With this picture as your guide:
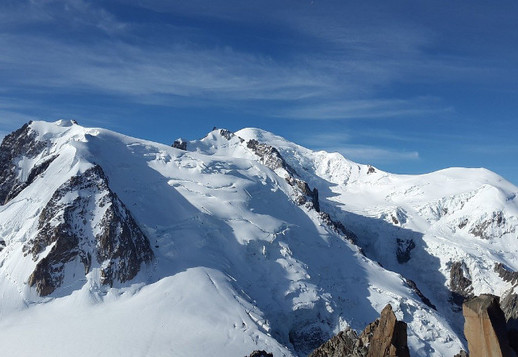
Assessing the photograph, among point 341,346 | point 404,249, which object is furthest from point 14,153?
point 341,346

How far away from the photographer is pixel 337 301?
10081cm

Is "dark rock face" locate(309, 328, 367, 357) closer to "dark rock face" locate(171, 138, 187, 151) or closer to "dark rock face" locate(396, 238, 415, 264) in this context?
"dark rock face" locate(396, 238, 415, 264)

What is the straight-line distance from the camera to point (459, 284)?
13212cm

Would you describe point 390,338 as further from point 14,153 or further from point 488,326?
point 14,153

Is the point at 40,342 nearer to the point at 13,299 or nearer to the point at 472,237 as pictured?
the point at 13,299

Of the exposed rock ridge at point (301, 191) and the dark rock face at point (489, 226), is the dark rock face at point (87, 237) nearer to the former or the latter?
the exposed rock ridge at point (301, 191)

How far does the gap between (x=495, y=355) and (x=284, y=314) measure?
82.1 m

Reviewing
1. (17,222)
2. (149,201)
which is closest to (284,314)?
(149,201)

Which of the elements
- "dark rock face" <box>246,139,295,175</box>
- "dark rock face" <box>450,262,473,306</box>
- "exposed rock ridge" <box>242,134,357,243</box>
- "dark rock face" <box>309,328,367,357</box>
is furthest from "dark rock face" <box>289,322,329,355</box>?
"dark rock face" <box>246,139,295,175</box>

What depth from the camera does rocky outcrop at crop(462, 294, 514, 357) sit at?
14.2 meters

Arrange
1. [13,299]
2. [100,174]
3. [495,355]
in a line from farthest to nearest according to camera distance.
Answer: [100,174], [13,299], [495,355]

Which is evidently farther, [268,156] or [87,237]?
[268,156]

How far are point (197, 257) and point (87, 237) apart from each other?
1905cm

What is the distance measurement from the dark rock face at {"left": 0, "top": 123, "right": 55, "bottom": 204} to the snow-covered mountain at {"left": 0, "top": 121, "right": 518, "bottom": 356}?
1.08 feet
